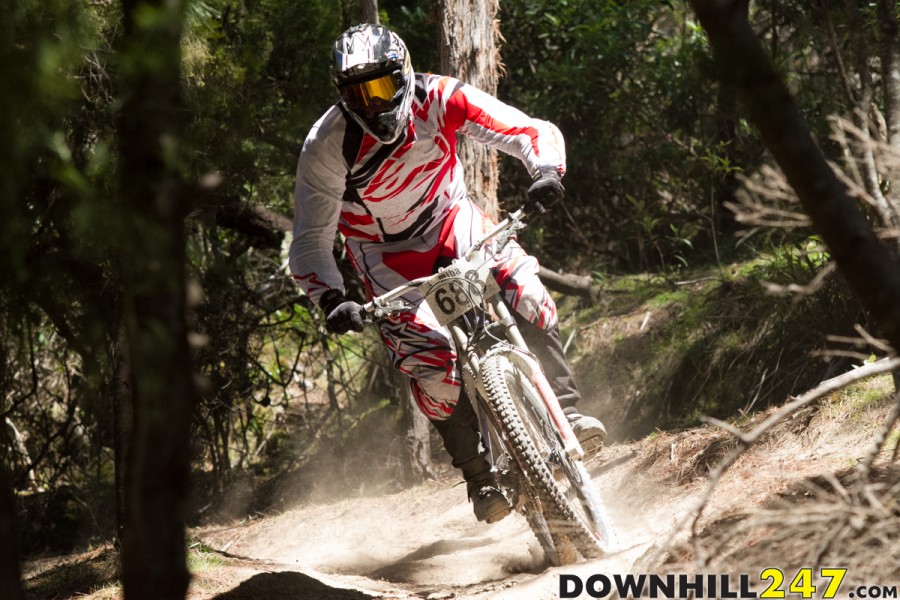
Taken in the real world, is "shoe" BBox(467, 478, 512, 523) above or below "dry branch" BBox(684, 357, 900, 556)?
below

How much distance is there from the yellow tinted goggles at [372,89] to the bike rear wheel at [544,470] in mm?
1137

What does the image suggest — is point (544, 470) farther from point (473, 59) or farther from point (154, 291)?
point (473, 59)

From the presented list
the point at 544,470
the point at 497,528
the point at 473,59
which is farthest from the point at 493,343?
the point at 473,59

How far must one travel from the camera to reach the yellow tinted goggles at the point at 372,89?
153 inches

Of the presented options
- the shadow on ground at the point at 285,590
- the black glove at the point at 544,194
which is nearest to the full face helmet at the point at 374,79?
the black glove at the point at 544,194

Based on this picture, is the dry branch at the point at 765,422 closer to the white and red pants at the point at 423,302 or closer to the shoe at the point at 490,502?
the shoe at the point at 490,502

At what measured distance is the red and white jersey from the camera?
13.4 feet

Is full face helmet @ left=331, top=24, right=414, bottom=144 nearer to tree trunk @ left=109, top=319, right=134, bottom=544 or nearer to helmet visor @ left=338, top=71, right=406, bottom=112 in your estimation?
helmet visor @ left=338, top=71, right=406, bottom=112

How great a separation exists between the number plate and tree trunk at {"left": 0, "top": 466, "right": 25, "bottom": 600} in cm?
202

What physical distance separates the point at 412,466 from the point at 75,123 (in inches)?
131

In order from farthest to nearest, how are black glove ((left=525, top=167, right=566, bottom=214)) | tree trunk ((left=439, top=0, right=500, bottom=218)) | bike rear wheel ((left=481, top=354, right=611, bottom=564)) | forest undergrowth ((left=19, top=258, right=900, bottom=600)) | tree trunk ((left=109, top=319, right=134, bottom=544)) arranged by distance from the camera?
1. tree trunk ((left=439, top=0, right=500, bottom=218))
2. tree trunk ((left=109, top=319, right=134, bottom=544))
3. black glove ((left=525, top=167, right=566, bottom=214))
4. bike rear wheel ((left=481, top=354, right=611, bottom=564))
5. forest undergrowth ((left=19, top=258, right=900, bottom=600))

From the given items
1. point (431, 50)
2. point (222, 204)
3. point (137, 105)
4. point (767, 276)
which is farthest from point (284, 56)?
point (137, 105)

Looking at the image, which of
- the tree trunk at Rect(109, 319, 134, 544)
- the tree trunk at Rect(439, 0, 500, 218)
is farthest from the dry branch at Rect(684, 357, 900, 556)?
the tree trunk at Rect(439, 0, 500, 218)

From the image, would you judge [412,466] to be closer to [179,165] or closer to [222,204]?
[222,204]
